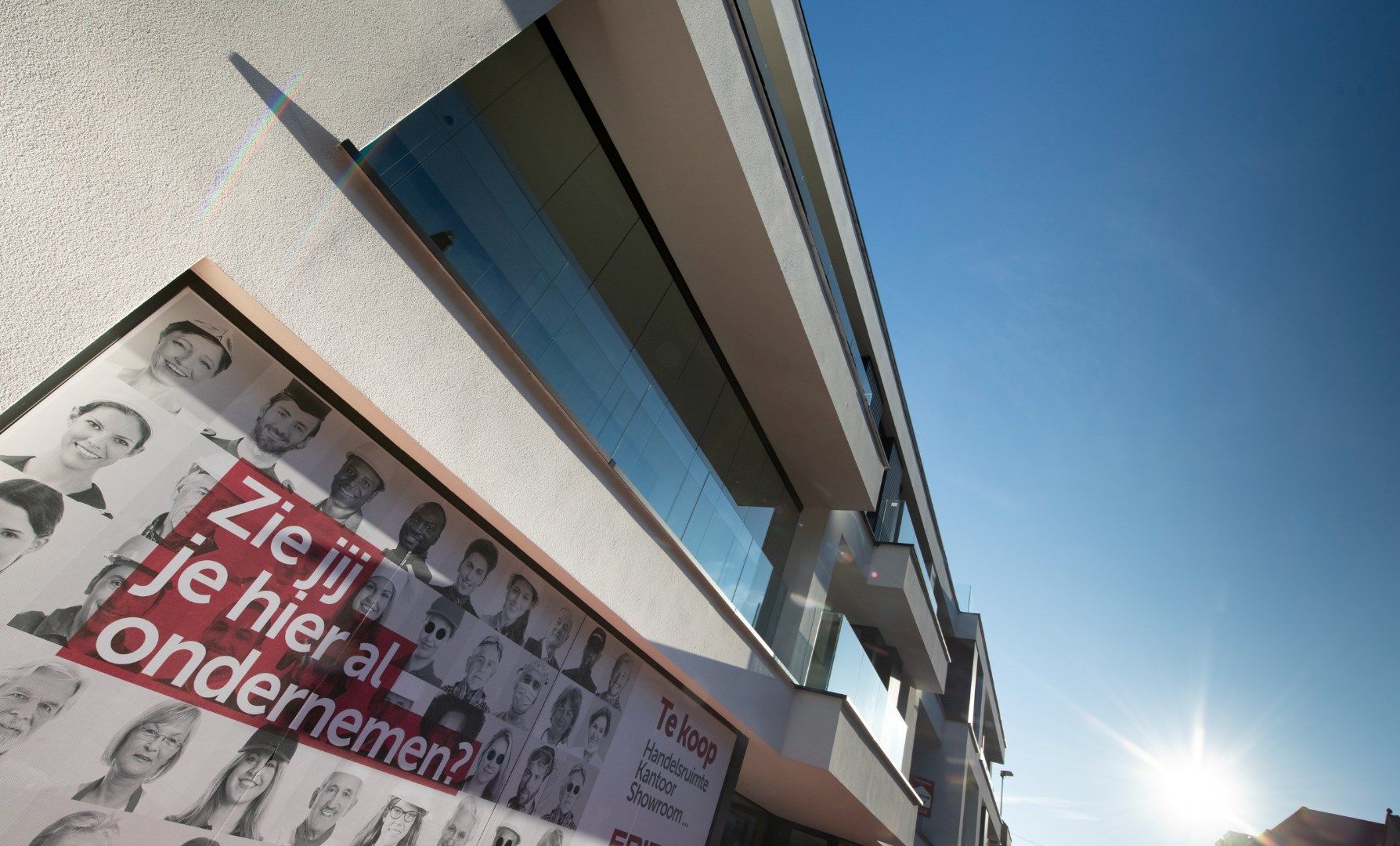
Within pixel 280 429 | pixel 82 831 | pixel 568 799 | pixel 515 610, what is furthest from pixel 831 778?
pixel 280 429

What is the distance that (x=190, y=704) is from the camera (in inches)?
140

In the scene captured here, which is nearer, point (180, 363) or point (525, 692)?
point (180, 363)

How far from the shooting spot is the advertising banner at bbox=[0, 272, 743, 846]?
3.06 m

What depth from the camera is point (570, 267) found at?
5.94 meters

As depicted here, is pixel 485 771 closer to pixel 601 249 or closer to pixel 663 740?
pixel 663 740

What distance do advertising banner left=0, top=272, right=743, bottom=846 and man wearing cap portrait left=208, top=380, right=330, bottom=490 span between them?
0.01 meters

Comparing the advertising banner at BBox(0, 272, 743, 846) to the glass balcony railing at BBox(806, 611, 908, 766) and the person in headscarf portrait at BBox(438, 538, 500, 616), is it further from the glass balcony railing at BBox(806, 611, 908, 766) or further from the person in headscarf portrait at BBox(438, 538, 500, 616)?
the glass balcony railing at BBox(806, 611, 908, 766)

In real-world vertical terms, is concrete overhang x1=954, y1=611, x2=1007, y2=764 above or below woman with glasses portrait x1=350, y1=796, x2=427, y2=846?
above

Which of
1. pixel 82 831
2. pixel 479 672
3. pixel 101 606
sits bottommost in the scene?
pixel 82 831

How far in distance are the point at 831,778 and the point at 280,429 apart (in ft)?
27.5

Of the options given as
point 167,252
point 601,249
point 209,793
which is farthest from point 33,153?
point 601,249

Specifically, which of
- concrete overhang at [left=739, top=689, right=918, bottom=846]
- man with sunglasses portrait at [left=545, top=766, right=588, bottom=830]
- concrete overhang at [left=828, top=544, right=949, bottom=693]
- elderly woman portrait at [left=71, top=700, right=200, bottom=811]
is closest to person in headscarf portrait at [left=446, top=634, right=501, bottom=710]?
man with sunglasses portrait at [left=545, top=766, right=588, bottom=830]

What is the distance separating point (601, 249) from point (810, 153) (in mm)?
4645

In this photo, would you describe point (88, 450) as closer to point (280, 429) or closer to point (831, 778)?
point (280, 429)
